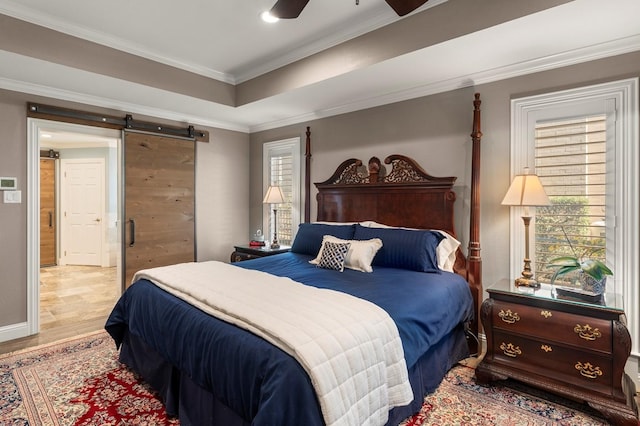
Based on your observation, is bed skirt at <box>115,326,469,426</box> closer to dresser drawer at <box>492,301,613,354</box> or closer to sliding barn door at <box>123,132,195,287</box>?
dresser drawer at <box>492,301,613,354</box>

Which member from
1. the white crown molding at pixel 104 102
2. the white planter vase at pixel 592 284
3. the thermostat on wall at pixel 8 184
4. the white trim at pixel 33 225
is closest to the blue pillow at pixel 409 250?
the white planter vase at pixel 592 284

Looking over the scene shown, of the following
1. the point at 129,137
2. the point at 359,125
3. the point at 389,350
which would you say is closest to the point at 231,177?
the point at 129,137

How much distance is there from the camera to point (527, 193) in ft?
8.16

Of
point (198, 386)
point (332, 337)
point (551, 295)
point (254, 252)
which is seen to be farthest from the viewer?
point (254, 252)

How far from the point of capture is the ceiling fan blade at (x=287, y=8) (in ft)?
6.35

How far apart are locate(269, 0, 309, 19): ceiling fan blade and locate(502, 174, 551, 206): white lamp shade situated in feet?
6.42

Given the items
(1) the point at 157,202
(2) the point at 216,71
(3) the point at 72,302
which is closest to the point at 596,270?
(2) the point at 216,71

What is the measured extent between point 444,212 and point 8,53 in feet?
12.5

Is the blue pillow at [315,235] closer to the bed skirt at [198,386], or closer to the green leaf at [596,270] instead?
the bed skirt at [198,386]

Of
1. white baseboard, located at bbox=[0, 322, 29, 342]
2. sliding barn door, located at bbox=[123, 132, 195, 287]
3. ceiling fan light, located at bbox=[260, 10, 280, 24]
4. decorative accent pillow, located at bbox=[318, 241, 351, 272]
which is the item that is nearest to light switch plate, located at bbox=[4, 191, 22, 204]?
sliding barn door, located at bbox=[123, 132, 195, 287]

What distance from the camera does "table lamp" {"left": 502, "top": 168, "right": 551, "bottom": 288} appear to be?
8.05 feet

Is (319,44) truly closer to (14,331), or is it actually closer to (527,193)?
(527,193)

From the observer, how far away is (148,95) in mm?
3680

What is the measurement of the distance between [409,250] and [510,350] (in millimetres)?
994
